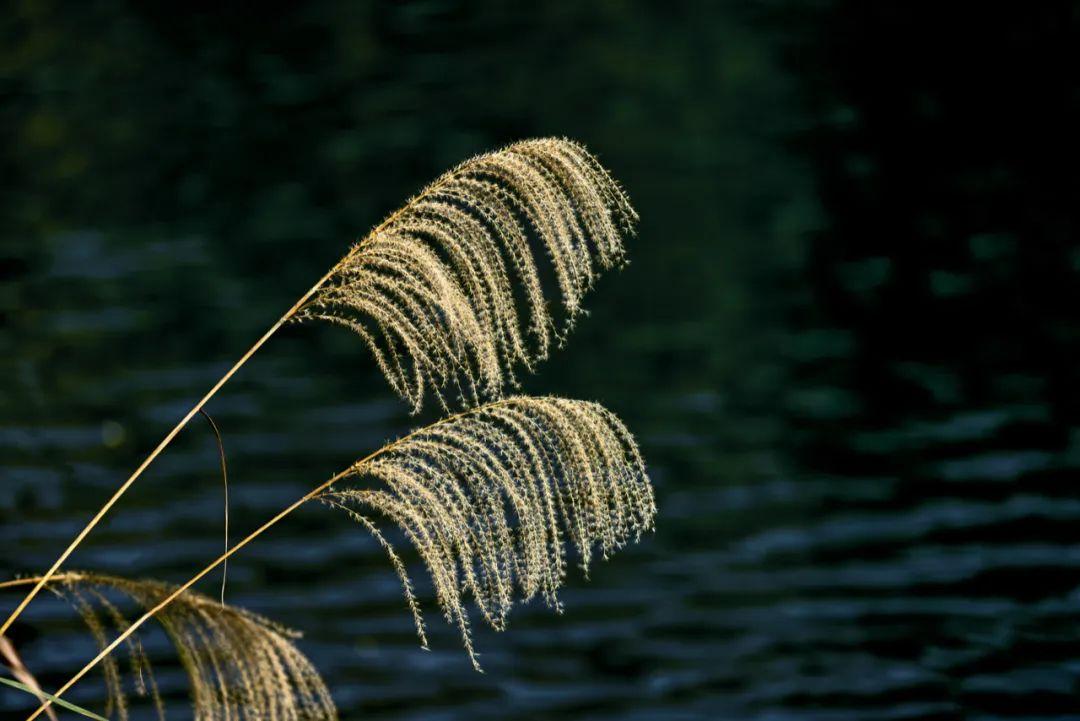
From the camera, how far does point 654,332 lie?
852cm

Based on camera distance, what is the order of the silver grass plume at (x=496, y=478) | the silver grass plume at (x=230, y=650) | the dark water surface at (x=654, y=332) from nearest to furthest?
the silver grass plume at (x=230, y=650) < the silver grass plume at (x=496, y=478) < the dark water surface at (x=654, y=332)

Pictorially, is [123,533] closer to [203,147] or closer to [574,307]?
[574,307]

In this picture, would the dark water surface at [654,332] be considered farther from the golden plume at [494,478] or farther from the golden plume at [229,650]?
the golden plume at [229,650]

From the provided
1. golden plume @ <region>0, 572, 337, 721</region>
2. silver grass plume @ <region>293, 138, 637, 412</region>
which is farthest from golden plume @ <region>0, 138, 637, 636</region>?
golden plume @ <region>0, 572, 337, 721</region>

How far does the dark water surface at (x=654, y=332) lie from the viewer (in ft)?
18.9

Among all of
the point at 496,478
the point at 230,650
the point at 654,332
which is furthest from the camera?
the point at 654,332

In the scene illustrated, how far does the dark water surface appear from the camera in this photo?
5746mm

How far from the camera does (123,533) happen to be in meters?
6.55

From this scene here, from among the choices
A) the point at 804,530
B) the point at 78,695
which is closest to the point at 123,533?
the point at 78,695

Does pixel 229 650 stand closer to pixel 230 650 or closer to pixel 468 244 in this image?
pixel 230 650

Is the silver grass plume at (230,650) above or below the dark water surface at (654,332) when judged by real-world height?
below

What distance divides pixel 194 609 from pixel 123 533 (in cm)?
474

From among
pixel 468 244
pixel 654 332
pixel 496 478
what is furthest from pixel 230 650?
pixel 654 332

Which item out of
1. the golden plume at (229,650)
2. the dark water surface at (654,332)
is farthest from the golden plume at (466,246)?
the dark water surface at (654,332)
